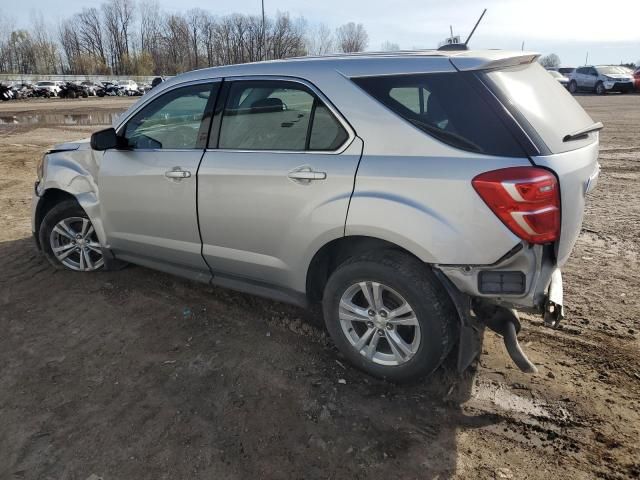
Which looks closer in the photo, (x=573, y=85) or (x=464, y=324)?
(x=464, y=324)

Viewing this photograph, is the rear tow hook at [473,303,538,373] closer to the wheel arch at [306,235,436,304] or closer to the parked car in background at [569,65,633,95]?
the wheel arch at [306,235,436,304]

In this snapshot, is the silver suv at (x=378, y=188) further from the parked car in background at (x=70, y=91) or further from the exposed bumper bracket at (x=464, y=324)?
the parked car in background at (x=70, y=91)

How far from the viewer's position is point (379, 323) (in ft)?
9.63

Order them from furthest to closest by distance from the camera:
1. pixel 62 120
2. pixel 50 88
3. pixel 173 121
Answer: pixel 50 88 → pixel 62 120 → pixel 173 121

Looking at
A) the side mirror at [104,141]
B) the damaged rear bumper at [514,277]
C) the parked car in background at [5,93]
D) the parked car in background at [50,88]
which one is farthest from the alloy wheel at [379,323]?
the parked car in background at [50,88]

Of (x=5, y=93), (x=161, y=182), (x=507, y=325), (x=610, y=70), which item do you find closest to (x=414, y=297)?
(x=507, y=325)

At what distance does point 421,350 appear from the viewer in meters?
2.79

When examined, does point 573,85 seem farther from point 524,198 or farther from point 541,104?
point 524,198

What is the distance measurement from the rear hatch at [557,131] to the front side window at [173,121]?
203cm

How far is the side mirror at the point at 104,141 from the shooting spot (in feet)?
12.4

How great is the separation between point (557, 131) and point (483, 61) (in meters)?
0.55

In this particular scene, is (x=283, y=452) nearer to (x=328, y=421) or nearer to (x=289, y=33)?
(x=328, y=421)

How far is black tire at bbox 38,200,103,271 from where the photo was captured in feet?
14.5

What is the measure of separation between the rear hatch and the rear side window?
11 cm
